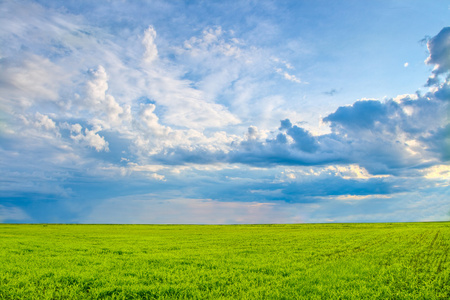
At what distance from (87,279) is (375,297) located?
12095mm

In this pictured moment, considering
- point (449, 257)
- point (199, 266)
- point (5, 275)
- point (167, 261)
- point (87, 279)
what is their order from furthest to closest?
point (449, 257) → point (167, 261) → point (199, 266) → point (5, 275) → point (87, 279)

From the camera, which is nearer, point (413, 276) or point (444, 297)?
point (444, 297)

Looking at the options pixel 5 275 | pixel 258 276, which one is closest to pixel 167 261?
pixel 258 276

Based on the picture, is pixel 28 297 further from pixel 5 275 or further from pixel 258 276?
→ pixel 258 276

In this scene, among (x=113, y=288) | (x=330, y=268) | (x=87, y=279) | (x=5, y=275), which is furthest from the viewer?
(x=330, y=268)

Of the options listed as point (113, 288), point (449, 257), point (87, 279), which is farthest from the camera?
point (449, 257)

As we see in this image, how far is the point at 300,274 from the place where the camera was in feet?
44.8

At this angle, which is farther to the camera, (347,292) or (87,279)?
(87,279)

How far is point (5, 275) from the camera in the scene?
13.8 metres

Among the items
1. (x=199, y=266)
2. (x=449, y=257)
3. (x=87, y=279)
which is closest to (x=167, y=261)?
(x=199, y=266)

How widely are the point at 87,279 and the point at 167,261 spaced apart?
5898 millimetres

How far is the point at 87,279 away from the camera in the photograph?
12.9 m

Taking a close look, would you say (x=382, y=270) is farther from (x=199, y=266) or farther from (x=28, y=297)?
(x=28, y=297)

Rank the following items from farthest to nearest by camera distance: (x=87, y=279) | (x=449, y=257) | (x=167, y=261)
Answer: (x=449, y=257) < (x=167, y=261) < (x=87, y=279)
